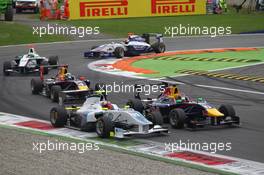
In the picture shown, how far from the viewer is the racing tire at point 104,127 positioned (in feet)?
57.7

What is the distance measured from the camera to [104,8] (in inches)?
2106

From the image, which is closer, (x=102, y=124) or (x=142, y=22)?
(x=102, y=124)

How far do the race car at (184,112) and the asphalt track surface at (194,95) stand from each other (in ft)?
0.92

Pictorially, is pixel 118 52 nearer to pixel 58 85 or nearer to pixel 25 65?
pixel 25 65

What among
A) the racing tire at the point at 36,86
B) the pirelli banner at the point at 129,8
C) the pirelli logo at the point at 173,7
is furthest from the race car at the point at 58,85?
the pirelli logo at the point at 173,7

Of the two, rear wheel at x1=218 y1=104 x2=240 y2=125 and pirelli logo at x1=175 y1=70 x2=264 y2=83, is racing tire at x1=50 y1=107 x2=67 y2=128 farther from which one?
pirelli logo at x1=175 y1=70 x2=264 y2=83

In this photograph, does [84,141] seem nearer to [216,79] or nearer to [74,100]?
[74,100]

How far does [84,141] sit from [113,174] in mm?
3741

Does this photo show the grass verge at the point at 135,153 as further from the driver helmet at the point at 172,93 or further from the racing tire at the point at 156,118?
the driver helmet at the point at 172,93

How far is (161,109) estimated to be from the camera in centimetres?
1988

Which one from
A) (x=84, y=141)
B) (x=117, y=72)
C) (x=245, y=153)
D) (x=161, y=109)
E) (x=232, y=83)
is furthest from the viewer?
(x=117, y=72)

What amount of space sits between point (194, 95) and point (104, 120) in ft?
25.8

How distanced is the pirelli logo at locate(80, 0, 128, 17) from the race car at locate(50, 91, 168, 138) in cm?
3245

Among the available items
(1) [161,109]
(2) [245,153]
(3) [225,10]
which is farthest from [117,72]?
(3) [225,10]
